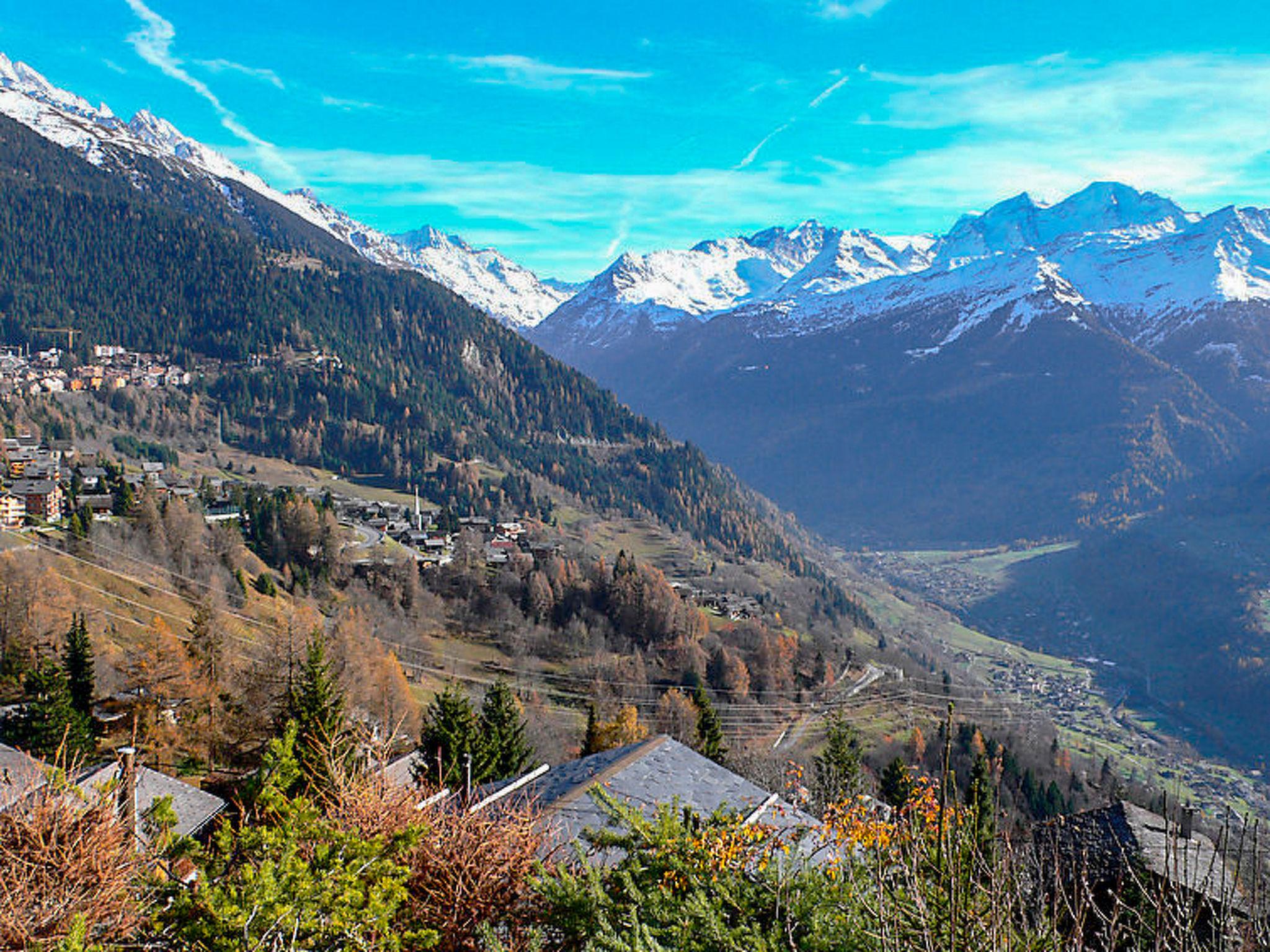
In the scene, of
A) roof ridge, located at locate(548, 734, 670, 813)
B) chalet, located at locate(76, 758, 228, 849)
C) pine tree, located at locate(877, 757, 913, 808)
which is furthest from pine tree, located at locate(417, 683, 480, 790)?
pine tree, located at locate(877, 757, 913, 808)

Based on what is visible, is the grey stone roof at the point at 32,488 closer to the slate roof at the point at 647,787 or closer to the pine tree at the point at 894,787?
the pine tree at the point at 894,787

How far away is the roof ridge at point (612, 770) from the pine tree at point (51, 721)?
1909cm

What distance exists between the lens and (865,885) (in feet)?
22.4

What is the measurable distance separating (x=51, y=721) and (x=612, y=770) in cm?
2241

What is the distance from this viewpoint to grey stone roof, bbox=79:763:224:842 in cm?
1978

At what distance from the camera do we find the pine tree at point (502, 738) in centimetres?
2591

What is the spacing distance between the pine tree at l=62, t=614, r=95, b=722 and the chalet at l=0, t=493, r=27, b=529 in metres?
30.7

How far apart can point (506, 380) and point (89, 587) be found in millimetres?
155918

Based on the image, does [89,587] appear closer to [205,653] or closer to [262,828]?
[205,653]

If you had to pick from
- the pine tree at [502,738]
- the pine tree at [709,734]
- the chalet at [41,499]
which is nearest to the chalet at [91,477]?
the chalet at [41,499]

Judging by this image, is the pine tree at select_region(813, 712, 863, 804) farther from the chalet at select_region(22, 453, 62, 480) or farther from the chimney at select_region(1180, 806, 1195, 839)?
the chalet at select_region(22, 453, 62, 480)

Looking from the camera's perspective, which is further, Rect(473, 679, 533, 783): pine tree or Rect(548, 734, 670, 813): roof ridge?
Rect(473, 679, 533, 783): pine tree

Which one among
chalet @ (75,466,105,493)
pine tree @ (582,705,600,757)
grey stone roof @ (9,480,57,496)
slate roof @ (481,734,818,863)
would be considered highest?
chalet @ (75,466,105,493)

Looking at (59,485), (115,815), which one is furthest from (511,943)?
(59,485)
